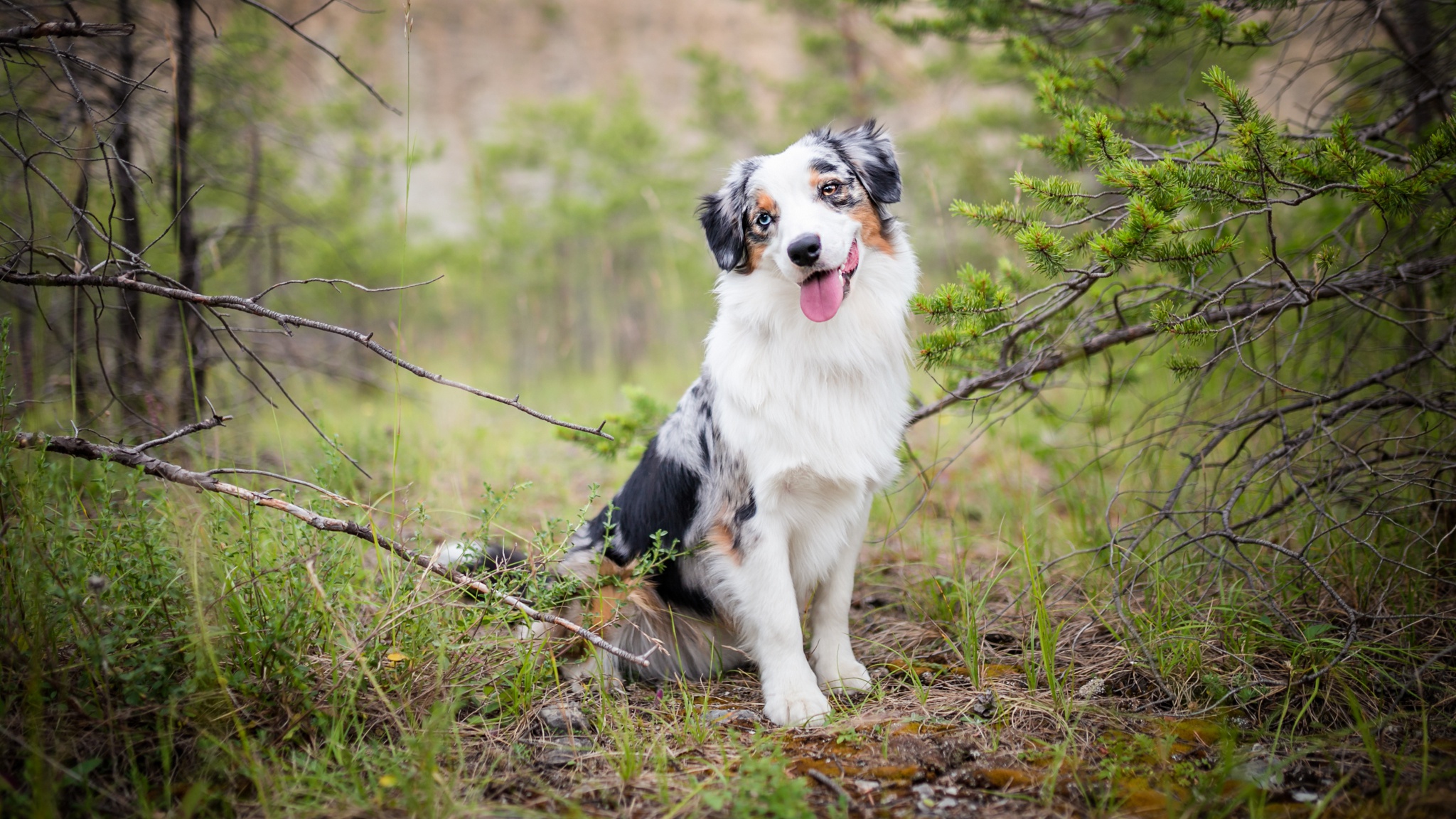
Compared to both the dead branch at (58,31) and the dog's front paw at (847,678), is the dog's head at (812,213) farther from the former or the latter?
the dead branch at (58,31)

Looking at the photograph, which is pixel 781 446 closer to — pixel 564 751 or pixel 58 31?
pixel 564 751

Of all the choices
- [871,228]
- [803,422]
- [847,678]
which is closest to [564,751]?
[847,678]

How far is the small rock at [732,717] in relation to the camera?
2.31 metres

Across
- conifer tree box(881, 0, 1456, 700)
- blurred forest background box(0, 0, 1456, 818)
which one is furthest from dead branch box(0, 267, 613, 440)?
conifer tree box(881, 0, 1456, 700)

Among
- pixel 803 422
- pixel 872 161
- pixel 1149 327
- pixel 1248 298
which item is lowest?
pixel 803 422

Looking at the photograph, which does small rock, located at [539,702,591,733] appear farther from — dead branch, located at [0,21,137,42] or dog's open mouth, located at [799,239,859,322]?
dead branch, located at [0,21,137,42]

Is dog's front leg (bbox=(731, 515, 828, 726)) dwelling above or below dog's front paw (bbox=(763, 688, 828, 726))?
above

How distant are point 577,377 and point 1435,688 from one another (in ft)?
28.6

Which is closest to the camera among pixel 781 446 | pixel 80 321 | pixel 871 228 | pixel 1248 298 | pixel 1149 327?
pixel 781 446

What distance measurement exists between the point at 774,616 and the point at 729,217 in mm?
1464

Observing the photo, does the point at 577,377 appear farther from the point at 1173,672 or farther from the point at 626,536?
the point at 1173,672

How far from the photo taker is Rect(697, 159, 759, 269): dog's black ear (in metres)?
2.70

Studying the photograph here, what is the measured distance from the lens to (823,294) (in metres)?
2.48

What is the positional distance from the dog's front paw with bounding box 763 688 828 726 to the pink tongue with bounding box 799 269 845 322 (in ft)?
4.10
